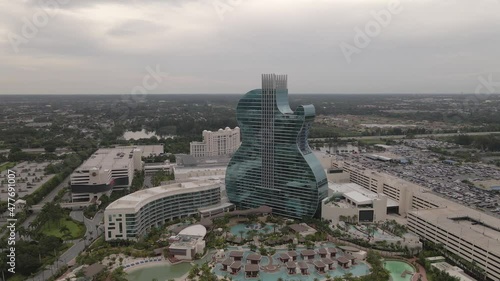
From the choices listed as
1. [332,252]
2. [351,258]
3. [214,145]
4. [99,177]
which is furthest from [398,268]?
[214,145]

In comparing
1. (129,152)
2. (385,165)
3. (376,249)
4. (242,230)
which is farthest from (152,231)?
(385,165)

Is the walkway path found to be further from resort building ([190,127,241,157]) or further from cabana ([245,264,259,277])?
resort building ([190,127,241,157])

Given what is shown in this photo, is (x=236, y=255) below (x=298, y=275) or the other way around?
the other way around

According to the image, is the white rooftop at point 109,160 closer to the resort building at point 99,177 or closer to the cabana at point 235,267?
the resort building at point 99,177

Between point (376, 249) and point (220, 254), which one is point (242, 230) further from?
point (376, 249)

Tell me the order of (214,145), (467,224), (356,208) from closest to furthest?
(467,224) < (356,208) < (214,145)

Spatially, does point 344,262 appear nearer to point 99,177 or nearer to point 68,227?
point 68,227
